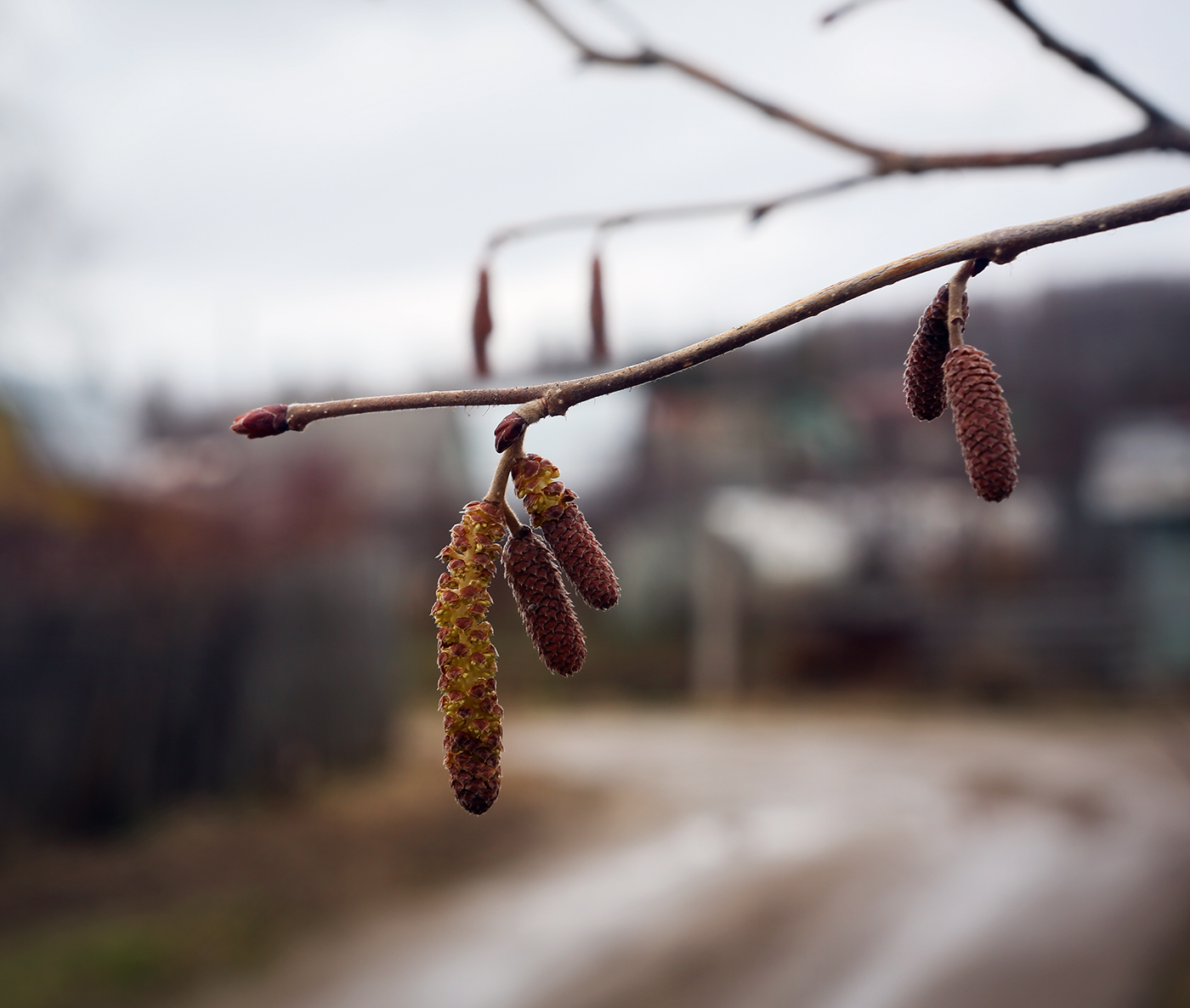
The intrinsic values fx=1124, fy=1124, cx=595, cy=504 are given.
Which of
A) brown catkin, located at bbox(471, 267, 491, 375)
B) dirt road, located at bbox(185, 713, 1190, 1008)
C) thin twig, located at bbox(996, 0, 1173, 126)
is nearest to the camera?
thin twig, located at bbox(996, 0, 1173, 126)

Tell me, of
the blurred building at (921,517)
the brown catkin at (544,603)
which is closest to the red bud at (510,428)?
the brown catkin at (544,603)

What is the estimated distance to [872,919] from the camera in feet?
32.0

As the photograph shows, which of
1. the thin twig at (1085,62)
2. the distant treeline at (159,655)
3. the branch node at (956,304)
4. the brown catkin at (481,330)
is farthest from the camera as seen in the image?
the distant treeline at (159,655)

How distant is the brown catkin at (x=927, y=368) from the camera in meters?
0.81

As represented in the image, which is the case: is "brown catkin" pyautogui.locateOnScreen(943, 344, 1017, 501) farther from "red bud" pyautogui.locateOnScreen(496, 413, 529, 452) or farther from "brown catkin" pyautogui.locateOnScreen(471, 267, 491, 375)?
"brown catkin" pyautogui.locateOnScreen(471, 267, 491, 375)

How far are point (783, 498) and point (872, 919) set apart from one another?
1584 centimetres

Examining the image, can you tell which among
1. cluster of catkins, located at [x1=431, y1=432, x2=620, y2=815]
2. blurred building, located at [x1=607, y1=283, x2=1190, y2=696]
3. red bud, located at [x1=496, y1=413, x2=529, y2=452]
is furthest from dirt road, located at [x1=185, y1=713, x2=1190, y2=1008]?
red bud, located at [x1=496, y1=413, x2=529, y2=452]

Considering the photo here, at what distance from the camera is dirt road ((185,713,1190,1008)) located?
844 centimetres

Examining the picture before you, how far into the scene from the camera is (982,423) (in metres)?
0.69

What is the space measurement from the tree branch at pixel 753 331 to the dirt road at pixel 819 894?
27.0 feet

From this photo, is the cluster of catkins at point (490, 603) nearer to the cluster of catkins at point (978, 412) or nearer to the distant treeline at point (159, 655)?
the cluster of catkins at point (978, 412)

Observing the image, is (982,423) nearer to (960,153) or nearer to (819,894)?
(960,153)

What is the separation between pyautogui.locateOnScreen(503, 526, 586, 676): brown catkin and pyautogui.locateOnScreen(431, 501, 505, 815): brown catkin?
46 millimetres

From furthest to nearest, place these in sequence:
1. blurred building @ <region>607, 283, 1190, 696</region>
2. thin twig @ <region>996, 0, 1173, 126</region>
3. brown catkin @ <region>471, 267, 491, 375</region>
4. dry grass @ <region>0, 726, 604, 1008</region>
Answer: blurred building @ <region>607, 283, 1190, 696</region> → dry grass @ <region>0, 726, 604, 1008</region> → brown catkin @ <region>471, 267, 491, 375</region> → thin twig @ <region>996, 0, 1173, 126</region>
